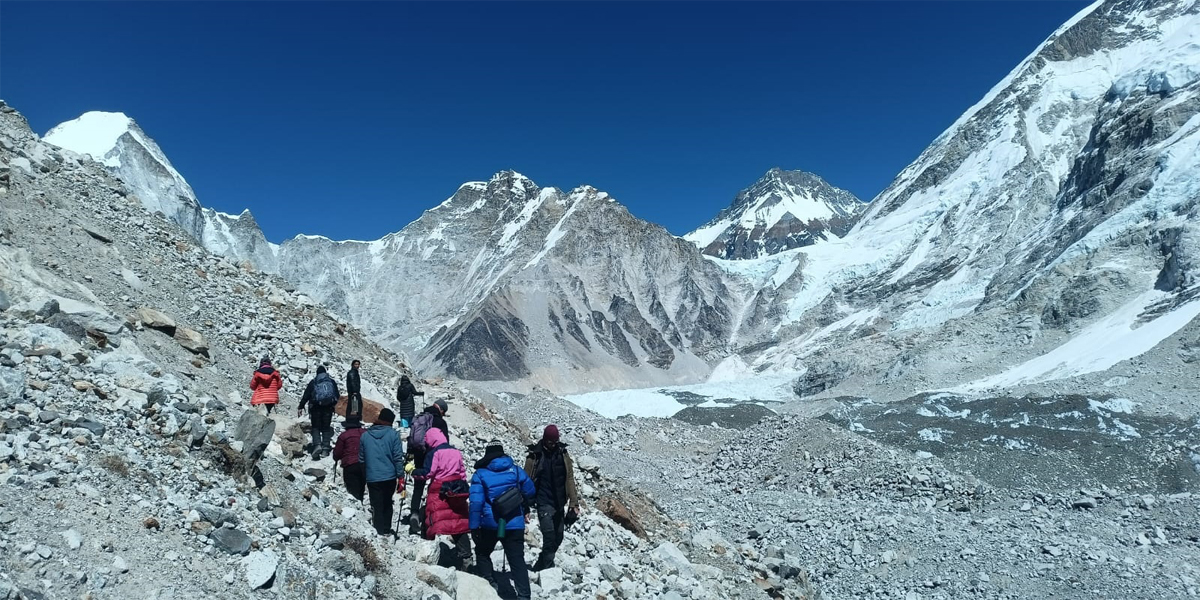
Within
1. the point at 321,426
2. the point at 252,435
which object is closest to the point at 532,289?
the point at 321,426

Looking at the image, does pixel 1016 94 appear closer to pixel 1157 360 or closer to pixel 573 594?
pixel 1157 360

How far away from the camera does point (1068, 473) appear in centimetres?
2359

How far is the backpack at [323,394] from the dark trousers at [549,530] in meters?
3.74

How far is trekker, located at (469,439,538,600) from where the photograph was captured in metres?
8.07

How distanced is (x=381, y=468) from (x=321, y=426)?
285 centimetres

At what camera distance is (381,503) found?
8820 mm

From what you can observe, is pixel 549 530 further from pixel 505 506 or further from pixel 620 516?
pixel 620 516

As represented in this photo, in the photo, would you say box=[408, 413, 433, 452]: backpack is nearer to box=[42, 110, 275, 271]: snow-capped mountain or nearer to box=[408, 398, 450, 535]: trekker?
box=[408, 398, 450, 535]: trekker

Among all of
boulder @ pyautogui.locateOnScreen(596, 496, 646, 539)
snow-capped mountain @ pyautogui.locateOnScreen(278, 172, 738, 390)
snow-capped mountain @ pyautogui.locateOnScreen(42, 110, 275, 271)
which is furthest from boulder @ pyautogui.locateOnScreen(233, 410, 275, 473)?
snow-capped mountain @ pyautogui.locateOnScreen(42, 110, 275, 271)

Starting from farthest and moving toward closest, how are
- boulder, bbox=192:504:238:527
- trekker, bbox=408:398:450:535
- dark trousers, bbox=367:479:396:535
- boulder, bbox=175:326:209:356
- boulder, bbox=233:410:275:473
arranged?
boulder, bbox=175:326:209:356, trekker, bbox=408:398:450:535, dark trousers, bbox=367:479:396:535, boulder, bbox=233:410:275:473, boulder, bbox=192:504:238:527

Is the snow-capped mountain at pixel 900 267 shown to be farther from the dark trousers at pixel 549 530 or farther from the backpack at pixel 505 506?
the backpack at pixel 505 506

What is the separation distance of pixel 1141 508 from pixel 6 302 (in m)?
22.2

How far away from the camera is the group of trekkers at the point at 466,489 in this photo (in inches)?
320

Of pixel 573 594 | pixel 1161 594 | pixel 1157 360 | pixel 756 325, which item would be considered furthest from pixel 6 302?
pixel 756 325
